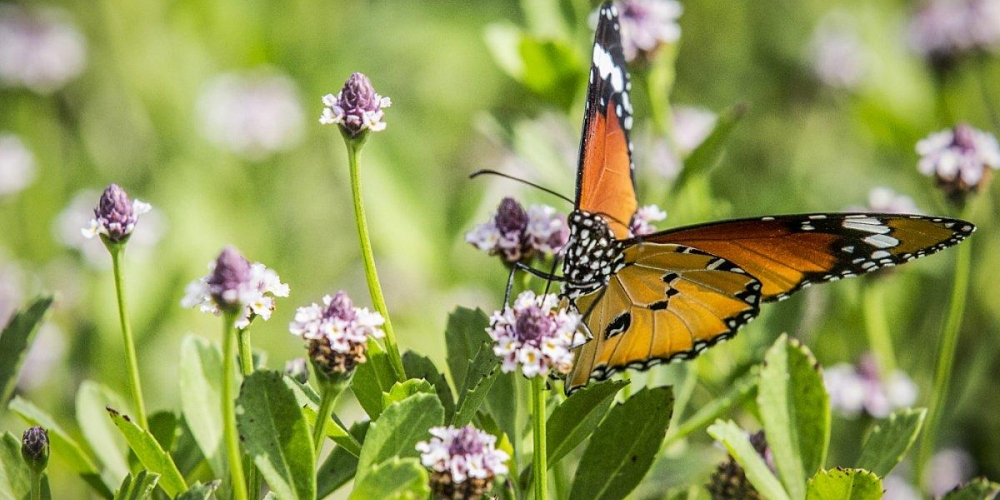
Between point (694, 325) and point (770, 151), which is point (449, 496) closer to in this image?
point (694, 325)

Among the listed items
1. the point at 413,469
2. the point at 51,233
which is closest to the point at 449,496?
the point at 413,469

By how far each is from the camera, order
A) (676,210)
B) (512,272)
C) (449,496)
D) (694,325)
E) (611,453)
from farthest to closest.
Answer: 1. (676,210)
2. (694,325)
3. (512,272)
4. (611,453)
5. (449,496)

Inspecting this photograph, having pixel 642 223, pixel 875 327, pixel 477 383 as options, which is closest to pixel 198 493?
pixel 477 383

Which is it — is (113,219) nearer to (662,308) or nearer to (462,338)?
(462,338)

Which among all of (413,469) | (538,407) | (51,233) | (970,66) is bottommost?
(413,469)

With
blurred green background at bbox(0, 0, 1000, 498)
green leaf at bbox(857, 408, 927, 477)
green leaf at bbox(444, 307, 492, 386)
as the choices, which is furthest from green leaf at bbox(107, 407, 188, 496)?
blurred green background at bbox(0, 0, 1000, 498)

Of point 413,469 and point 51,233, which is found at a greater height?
point 51,233

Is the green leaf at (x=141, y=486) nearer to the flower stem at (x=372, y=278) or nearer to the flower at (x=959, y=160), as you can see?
the flower stem at (x=372, y=278)
